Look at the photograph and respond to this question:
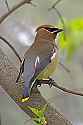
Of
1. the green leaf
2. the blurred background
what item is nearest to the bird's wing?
the green leaf

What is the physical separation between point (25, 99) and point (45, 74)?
0.61 ft

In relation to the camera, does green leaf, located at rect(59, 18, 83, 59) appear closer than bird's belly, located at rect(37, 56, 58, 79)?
Yes

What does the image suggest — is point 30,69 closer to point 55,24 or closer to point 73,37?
point 73,37

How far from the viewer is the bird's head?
86cm

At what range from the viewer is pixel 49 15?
164 centimetres

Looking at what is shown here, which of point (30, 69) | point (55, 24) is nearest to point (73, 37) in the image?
point (30, 69)

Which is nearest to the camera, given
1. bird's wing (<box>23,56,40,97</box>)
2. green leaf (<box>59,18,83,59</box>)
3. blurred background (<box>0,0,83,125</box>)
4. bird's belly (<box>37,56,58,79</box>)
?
green leaf (<box>59,18,83,59</box>)

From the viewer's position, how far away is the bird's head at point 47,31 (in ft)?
2.81

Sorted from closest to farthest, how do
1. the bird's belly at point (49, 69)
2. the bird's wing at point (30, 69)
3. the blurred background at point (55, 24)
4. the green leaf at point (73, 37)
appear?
the green leaf at point (73, 37) → the bird's wing at point (30, 69) → the bird's belly at point (49, 69) → the blurred background at point (55, 24)

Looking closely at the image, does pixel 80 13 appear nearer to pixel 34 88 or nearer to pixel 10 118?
pixel 10 118

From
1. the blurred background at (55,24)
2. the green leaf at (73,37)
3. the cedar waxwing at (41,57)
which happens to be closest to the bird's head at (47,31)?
the cedar waxwing at (41,57)

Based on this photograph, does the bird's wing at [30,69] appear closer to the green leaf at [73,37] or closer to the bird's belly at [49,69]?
the bird's belly at [49,69]

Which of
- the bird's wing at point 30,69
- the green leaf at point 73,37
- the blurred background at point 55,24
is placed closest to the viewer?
the green leaf at point 73,37

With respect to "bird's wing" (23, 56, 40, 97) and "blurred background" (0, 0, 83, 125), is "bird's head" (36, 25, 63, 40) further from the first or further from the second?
"blurred background" (0, 0, 83, 125)
